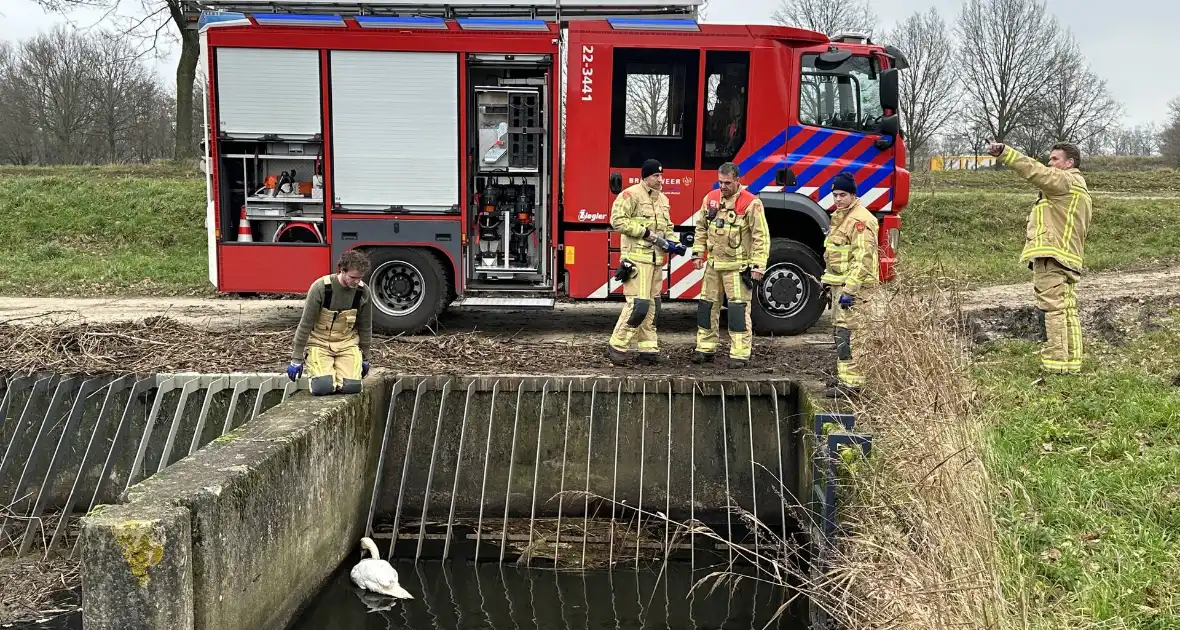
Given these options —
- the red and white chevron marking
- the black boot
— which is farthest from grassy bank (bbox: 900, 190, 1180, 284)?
the black boot

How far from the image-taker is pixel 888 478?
497cm

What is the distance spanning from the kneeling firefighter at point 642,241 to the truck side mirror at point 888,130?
2432mm

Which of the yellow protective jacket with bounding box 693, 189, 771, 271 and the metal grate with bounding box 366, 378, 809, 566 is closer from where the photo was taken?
the metal grate with bounding box 366, 378, 809, 566

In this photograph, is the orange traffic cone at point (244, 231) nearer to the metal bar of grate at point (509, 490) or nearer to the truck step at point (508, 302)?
the truck step at point (508, 302)

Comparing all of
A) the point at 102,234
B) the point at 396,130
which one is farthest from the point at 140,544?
the point at 102,234

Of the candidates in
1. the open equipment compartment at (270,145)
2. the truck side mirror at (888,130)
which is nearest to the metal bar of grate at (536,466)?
the open equipment compartment at (270,145)

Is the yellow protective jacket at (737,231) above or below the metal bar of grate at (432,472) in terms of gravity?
above

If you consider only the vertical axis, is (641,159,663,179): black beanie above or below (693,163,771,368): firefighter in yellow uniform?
above

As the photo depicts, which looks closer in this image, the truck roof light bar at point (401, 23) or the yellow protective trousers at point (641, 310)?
the yellow protective trousers at point (641, 310)

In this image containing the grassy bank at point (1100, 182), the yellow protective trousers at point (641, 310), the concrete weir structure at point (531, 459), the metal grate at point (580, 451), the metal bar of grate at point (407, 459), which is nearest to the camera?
the concrete weir structure at point (531, 459)

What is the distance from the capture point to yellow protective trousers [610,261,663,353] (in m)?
7.59

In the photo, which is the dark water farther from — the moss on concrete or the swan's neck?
the moss on concrete

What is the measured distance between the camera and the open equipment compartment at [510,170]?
870 cm

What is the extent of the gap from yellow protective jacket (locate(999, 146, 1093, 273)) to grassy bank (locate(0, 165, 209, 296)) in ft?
36.7
